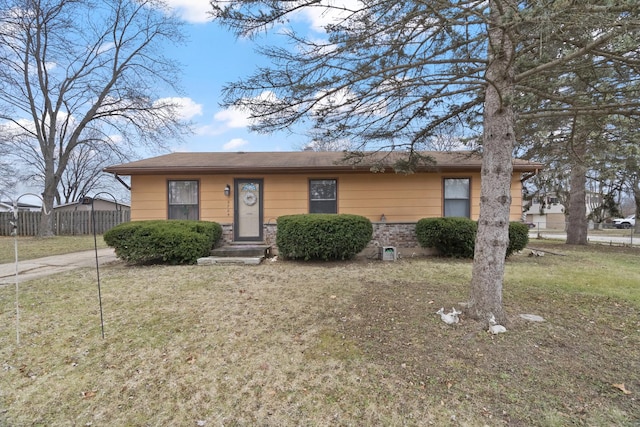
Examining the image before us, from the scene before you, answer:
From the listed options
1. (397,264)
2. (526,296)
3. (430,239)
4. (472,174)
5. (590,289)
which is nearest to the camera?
(526,296)

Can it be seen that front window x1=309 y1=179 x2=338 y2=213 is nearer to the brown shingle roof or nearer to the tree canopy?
the brown shingle roof

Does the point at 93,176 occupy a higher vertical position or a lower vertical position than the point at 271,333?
higher

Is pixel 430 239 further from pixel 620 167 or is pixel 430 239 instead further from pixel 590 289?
pixel 620 167

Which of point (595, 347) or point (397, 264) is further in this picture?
point (397, 264)

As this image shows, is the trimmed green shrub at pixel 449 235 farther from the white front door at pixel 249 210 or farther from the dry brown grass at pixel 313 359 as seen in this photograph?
the white front door at pixel 249 210

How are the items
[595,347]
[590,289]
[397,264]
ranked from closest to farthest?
[595,347] < [590,289] < [397,264]

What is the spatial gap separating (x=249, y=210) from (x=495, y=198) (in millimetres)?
6904

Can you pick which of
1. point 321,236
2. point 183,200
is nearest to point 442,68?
point 321,236

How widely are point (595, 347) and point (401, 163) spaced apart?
12.3 ft

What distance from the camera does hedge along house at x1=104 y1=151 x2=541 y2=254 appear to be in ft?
28.8

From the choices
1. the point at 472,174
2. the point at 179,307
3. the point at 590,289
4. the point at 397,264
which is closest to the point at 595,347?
the point at 590,289

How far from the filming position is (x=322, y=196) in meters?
8.98

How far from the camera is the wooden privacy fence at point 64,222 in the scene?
53.6 ft

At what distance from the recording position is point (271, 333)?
338cm
